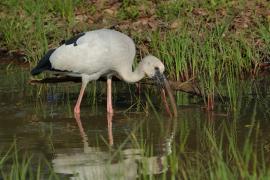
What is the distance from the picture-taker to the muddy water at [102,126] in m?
6.90

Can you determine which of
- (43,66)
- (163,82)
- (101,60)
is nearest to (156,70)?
(163,82)

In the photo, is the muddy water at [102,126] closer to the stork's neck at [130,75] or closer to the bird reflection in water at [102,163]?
the bird reflection in water at [102,163]

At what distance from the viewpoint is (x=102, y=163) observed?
693 cm

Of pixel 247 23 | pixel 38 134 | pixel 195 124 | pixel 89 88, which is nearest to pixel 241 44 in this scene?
pixel 247 23

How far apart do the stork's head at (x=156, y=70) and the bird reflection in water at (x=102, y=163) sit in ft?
4.04

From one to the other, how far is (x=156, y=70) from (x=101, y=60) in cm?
61

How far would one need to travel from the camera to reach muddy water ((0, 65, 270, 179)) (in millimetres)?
6904

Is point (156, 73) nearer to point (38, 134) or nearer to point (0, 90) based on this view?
point (38, 134)

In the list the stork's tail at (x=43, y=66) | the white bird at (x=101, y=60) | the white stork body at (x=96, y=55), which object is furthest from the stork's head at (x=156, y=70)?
the stork's tail at (x=43, y=66)

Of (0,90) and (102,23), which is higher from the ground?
(102,23)

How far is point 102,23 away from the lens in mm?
13023

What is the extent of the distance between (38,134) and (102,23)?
16.5 ft

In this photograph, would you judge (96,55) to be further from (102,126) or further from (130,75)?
(102,126)

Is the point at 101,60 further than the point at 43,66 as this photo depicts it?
No
